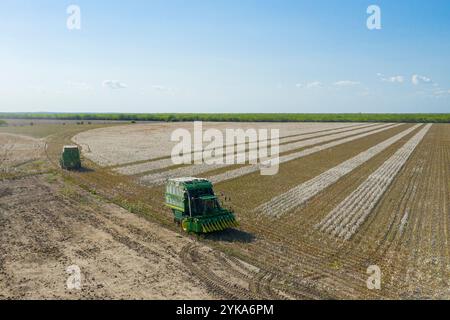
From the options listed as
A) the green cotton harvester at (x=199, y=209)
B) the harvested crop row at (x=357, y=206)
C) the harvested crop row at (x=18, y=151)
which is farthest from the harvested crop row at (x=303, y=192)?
the harvested crop row at (x=18, y=151)

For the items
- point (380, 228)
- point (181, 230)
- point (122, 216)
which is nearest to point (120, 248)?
point (181, 230)

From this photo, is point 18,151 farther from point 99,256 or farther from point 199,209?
point 99,256

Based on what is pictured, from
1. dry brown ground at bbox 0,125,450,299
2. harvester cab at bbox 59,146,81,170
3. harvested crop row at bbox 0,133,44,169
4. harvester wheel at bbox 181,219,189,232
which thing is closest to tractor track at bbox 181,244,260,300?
dry brown ground at bbox 0,125,450,299

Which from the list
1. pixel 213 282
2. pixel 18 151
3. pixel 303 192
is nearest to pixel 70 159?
pixel 18 151

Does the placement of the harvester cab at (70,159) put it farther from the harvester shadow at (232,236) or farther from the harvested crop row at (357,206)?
the harvested crop row at (357,206)

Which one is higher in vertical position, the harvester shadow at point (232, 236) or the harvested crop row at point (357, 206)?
the harvested crop row at point (357, 206)
